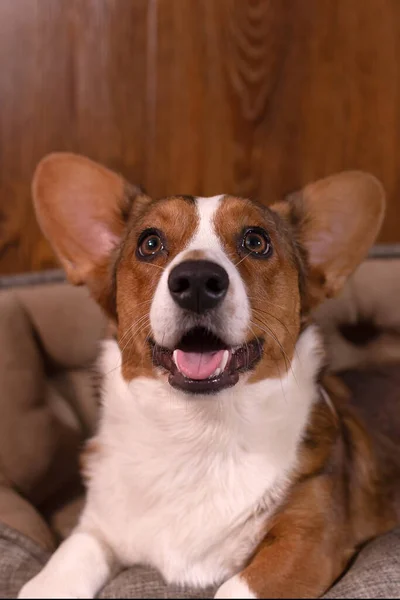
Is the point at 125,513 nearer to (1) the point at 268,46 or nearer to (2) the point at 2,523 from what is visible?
(2) the point at 2,523

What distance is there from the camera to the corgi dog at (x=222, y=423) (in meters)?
1.28

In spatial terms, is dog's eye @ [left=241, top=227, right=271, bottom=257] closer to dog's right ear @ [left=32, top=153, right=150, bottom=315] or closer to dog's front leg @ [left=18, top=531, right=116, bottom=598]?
dog's right ear @ [left=32, top=153, right=150, bottom=315]

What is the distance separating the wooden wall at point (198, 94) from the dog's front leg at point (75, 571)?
1.41 meters

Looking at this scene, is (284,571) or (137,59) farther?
(137,59)

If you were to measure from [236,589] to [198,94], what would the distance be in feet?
6.26

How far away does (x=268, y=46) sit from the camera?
2.48 metres

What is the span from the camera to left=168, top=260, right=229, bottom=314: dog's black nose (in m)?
1.17

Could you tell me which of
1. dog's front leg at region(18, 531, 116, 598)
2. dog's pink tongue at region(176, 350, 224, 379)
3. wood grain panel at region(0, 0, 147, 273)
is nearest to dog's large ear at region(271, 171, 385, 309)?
dog's pink tongue at region(176, 350, 224, 379)

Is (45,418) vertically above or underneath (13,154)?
underneath

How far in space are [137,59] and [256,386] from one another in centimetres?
160

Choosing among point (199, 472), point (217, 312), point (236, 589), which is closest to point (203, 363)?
point (217, 312)

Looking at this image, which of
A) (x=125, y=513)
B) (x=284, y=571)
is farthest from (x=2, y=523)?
(x=284, y=571)

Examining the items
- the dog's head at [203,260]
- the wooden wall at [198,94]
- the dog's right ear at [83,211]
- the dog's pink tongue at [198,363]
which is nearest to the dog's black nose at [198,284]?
the dog's head at [203,260]

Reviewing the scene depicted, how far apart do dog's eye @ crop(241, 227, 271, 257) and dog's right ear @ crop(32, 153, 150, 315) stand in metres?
0.41
